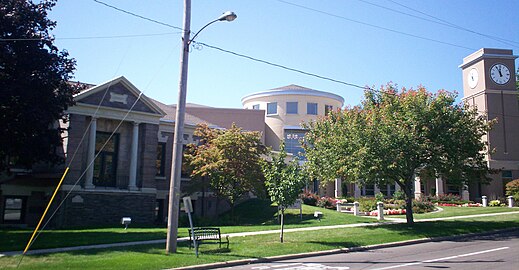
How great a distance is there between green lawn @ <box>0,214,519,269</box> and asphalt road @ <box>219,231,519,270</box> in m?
1.23

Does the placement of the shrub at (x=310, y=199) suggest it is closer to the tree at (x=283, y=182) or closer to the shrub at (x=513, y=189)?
the tree at (x=283, y=182)

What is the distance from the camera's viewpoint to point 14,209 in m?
26.9

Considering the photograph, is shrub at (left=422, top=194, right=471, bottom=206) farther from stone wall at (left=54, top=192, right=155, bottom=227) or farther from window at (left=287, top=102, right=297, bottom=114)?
stone wall at (left=54, top=192, right=155, bottom=227)

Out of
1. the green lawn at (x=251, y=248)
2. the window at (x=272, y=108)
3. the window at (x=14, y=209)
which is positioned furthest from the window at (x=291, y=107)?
the window at (x=14, y=209)

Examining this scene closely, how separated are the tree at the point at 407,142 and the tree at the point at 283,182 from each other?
3.72m

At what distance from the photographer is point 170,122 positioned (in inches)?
1271

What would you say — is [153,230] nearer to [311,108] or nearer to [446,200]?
[446,200]

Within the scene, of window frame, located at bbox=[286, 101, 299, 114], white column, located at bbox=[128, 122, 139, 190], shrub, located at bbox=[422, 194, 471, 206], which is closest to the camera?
white column, located at bbox=[128, 122, 139, 190]

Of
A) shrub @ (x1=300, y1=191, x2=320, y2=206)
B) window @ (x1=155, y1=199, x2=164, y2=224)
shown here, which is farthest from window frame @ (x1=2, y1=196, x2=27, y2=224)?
shrub @ (x1=300, y1=191, x2=320, y2=206)

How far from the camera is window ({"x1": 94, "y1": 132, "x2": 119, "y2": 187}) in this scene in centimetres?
2831

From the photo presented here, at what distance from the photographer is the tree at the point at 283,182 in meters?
18.3

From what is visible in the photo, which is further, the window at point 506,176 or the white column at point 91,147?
the window at point 506,176

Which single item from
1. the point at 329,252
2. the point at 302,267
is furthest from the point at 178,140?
the point at 329,252

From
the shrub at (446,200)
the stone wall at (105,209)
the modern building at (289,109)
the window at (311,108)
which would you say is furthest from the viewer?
the window at (311,108)
